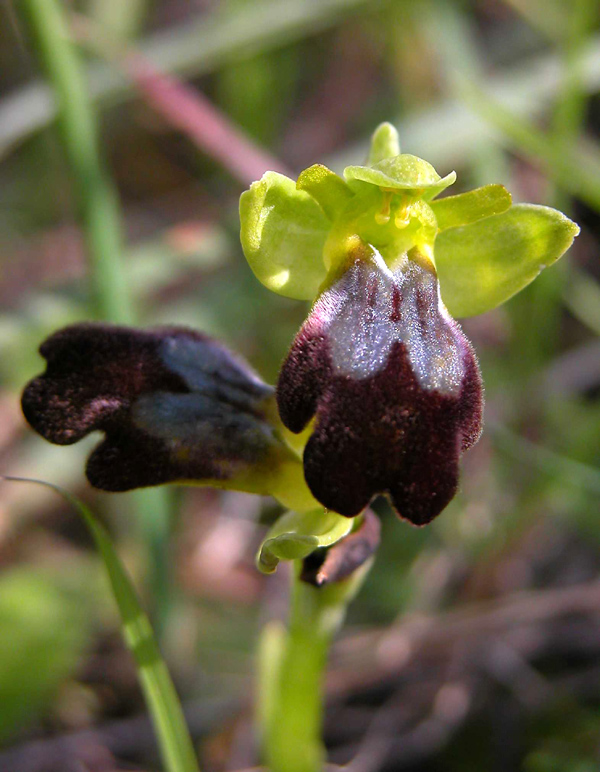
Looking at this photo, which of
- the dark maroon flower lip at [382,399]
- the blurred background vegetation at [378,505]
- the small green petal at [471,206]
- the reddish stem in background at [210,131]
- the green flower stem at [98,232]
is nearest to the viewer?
the dark maroon flower lip at [382,399]

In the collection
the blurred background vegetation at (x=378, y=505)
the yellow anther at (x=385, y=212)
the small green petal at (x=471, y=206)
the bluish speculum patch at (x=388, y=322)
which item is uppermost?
the yellow anther at (x=385, y=212)

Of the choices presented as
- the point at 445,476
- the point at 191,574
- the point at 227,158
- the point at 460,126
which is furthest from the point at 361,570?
the point at 460,126

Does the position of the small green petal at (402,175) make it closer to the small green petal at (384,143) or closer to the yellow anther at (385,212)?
the yellow anther at (385,212)

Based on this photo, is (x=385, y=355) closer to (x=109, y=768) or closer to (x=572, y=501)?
(x=572, y=501)

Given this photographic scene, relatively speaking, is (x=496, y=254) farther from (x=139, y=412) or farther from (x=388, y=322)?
(x=139, y=412)

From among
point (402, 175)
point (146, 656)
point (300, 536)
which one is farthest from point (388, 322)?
point (146, 656)

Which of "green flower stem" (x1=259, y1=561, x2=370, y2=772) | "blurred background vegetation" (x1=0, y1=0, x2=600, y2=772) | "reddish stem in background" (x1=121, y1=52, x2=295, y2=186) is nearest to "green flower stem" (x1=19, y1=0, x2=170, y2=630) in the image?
"blurred background vegetation" (x1=0, y1=0, x2=600, y2=772)

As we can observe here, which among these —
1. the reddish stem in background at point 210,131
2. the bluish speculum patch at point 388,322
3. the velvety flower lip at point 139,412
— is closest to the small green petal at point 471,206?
the bluish speculum patch at point 388,322
